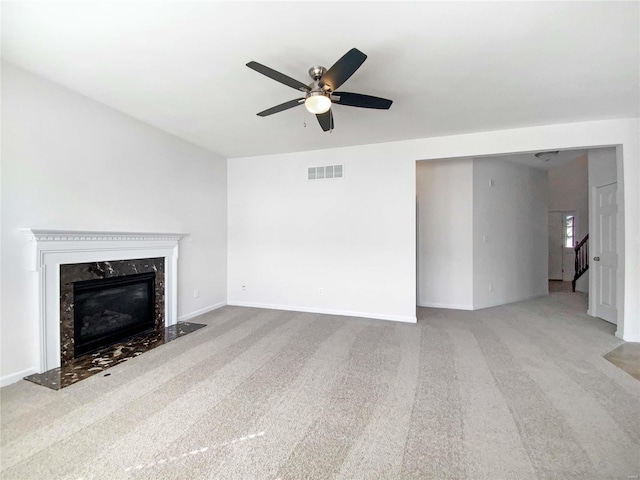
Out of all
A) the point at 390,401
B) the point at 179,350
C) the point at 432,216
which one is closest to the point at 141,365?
the point at 179,350

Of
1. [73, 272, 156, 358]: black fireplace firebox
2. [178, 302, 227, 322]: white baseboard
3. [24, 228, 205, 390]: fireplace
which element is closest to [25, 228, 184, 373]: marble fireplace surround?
[24, 228, 205, 390]: fireplace

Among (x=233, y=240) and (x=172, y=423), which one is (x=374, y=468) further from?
(x=233, y=240)

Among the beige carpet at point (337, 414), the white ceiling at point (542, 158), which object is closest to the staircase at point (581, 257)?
the white ceiling at point (542, 158)

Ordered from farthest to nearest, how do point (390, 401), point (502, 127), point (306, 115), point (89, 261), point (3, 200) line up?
1. point (502, 127)
2. point (306, 115)
3. point (89, 261)
4. point (3, 200)
5. point (390, 401)

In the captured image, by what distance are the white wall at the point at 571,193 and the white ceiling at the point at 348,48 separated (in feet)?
18.8

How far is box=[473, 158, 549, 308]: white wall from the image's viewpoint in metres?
5.01

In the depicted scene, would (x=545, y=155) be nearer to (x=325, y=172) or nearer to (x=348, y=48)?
(x=325, y=172)

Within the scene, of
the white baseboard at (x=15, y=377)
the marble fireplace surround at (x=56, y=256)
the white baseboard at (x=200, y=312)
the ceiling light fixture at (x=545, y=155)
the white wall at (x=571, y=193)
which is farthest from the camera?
A: the white wall at (x=571, y=193)

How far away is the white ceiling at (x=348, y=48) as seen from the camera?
5.74 ft

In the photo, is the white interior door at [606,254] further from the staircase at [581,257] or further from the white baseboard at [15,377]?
the white baseboard at [15,377]

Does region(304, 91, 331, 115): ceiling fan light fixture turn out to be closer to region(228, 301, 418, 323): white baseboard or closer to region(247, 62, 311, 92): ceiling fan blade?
region(247, 62, 311, 92): ceiling fan blade

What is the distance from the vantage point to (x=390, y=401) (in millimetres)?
2127

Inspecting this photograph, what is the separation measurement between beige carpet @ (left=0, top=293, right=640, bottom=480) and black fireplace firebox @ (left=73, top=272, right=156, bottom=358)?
694 mm

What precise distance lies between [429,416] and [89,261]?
357 cm
